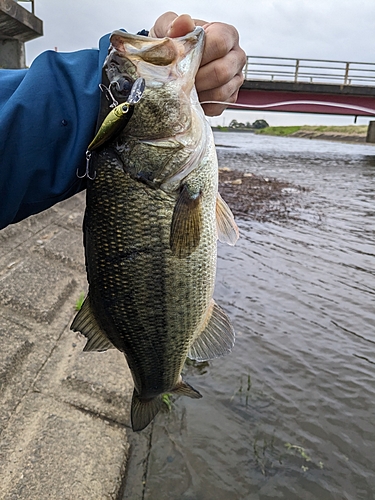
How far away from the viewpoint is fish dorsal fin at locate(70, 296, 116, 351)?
2.07 metres

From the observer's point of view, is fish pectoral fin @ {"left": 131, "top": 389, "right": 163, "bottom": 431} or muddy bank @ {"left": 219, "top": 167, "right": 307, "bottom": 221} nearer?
fish pectoral fin @ {"left": 131, "top": 389, "right": 163, "bottom": 431}

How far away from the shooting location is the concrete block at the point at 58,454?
2.97 m

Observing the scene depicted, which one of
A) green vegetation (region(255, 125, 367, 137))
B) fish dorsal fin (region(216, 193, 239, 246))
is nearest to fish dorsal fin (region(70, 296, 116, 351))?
fish dorsal fin (region(216, 193, 239, 246))

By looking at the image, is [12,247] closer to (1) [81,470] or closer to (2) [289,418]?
(1) [81,470]

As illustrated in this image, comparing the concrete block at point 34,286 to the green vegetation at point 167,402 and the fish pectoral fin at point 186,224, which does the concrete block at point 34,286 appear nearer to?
the green vegetation at point 167,402

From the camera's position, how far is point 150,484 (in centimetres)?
349

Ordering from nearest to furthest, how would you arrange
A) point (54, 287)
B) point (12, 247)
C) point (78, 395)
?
point (78, 395) < point (54, 287) < point (12, 247)

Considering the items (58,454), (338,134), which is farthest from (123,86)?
(338,134)

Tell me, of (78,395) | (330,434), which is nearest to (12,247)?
(78,395)

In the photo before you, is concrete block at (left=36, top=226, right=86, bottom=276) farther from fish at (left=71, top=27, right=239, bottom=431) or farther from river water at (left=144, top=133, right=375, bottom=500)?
fish at (left=71, top=27, right=239, bottom=431)

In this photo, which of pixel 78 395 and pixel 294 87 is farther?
pixel 294 87

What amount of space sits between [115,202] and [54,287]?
12.5 feet

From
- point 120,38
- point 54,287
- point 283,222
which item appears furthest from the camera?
point 283,222

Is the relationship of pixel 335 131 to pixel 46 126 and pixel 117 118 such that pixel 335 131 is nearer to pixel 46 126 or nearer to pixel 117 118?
pixel 46 126
